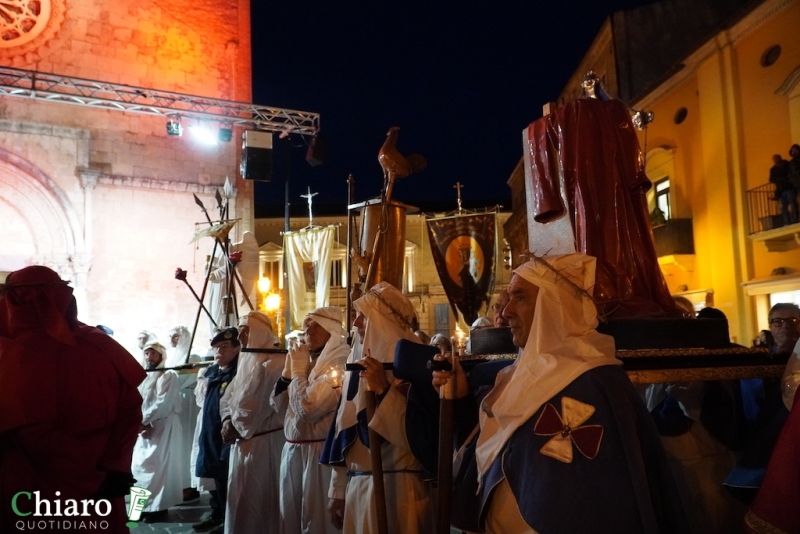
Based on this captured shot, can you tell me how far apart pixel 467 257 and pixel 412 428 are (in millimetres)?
11015

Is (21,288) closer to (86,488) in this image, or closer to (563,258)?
(86,488)

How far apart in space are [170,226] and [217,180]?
180 cm

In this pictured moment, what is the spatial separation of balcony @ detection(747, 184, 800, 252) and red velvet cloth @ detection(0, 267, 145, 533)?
43.1ft

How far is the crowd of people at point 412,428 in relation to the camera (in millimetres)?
2223

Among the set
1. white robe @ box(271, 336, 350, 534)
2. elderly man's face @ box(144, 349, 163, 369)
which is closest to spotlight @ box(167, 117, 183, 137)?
elderly man's face @ box(144, 349, 163, 369)

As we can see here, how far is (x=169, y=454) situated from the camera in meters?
7.85

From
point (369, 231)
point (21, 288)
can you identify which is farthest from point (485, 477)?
point (369, 231)

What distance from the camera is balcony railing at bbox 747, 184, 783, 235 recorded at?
1309cm

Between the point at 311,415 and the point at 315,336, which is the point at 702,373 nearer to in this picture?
the point at 311,415

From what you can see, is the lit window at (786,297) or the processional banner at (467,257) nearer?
the lit window at (786,297)

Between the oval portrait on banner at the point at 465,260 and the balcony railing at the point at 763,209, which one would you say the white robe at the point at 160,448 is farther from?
the balcony railing at the point at 763,209

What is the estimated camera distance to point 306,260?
17.1 metres

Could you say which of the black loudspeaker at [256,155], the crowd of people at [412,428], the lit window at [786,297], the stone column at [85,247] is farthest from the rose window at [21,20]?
the lit window at [786,297]

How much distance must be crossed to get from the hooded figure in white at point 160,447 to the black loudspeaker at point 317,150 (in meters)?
8.47
